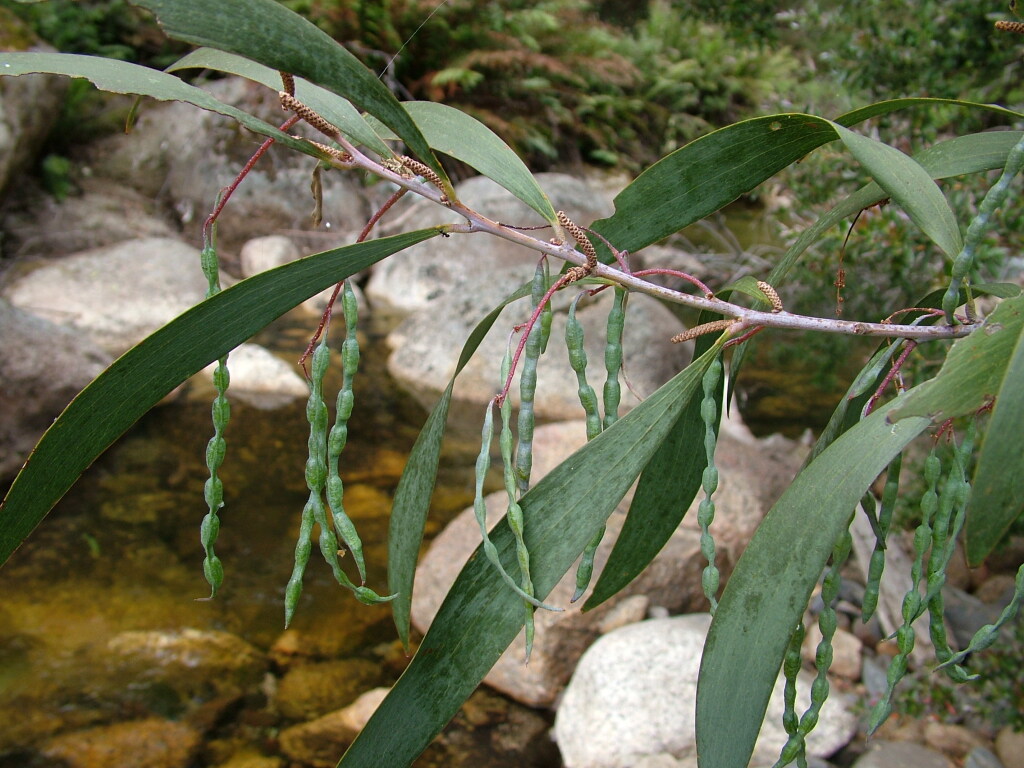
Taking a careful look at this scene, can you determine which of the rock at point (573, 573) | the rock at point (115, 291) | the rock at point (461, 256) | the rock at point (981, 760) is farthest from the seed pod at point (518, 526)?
the rock at point (461, 256)

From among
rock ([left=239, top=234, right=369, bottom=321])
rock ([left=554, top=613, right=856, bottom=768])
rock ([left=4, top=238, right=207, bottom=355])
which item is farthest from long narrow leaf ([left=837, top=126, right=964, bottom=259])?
rock ([left=239, top=234, right=369, bottom=321])

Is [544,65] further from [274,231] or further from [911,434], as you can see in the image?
[911,434]

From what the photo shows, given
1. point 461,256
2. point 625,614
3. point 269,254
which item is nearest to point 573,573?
point 625,614

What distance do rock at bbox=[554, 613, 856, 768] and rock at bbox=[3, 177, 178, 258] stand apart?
5.15 metres

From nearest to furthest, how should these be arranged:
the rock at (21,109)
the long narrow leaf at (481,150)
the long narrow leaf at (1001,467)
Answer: the long narrow leaf at (1001,467) < the long narrow leaf at (481,150) < the rock at (21,109)

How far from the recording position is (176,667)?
276cm

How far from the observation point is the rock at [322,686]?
8.64 ft

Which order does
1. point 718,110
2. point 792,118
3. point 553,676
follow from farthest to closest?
point 718,110 → point 553,676 → point 792,118

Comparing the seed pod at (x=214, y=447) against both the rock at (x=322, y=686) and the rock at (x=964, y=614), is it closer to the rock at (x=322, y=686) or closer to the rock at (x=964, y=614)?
the rock at (x=322, y=686)

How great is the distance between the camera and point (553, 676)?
2615 millimetres

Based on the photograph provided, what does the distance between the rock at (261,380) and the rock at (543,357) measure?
0.61 m

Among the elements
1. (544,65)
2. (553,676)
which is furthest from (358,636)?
(544,65)

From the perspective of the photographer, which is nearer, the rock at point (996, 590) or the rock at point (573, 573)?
the rock at point (573, 573)

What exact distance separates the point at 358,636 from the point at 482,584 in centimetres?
241
